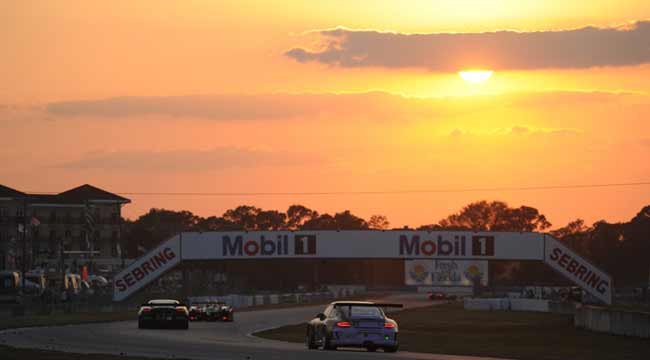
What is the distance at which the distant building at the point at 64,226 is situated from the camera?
589ft

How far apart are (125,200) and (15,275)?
2968 inches

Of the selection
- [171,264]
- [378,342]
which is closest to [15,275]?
[171,264]

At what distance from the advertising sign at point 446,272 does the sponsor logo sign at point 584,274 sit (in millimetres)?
59722

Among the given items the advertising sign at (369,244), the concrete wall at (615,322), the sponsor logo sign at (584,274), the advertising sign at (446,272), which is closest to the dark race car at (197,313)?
the concrete wall at (615,322)

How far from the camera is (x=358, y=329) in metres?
Result: 37.9

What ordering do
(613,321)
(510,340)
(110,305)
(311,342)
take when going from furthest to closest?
(110,305) → (613,321) → (510,340) → (311,342)

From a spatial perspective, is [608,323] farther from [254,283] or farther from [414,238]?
[254,283]

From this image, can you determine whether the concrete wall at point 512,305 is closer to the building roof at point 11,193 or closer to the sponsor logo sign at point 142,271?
the sponsor logo sign at point 142,271

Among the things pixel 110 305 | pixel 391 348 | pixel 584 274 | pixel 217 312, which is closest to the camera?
pixel 391 348

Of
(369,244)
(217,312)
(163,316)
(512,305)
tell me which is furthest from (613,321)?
(369,244)

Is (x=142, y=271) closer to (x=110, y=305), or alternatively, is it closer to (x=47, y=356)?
(x=110, y=305)

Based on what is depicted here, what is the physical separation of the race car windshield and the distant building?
142 meters

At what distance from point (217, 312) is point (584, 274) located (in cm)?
3733

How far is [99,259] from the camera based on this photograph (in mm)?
194250
